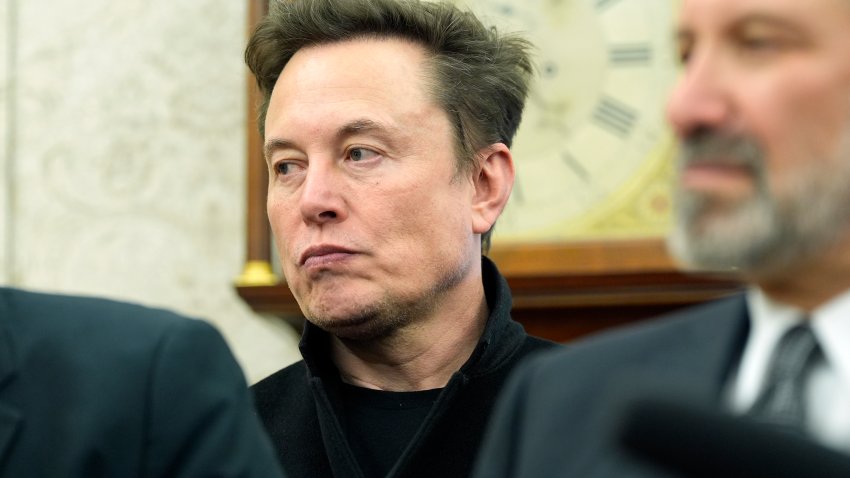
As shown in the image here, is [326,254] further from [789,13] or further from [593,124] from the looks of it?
[593,124]

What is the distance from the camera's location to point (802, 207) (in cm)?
85

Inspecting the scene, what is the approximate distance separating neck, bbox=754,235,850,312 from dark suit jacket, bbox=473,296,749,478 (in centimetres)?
5

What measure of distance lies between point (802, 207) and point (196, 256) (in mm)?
2149

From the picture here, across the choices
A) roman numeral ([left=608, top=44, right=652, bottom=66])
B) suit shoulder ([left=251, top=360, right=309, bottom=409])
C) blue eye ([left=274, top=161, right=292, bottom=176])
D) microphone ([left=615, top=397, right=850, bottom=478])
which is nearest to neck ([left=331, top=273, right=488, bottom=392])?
suit shoulder ([left=251, top=360, right=309, bottom=409])

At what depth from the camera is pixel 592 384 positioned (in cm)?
93

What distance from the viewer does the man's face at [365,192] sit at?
5.30ft

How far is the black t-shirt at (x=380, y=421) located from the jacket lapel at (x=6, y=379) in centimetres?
54

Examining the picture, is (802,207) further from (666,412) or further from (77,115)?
(77,115)

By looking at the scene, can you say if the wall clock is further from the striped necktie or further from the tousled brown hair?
the striped necktie

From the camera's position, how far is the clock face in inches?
99.0

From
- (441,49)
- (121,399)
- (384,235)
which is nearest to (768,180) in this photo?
(121,399)

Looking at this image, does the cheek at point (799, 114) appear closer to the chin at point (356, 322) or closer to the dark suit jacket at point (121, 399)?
the dark suit jacket at point (121, 399)

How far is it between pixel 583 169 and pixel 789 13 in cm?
170

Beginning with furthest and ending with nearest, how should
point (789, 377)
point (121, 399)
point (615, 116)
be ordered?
point (615, 116) < point (121, 399) < point (789, 377)
